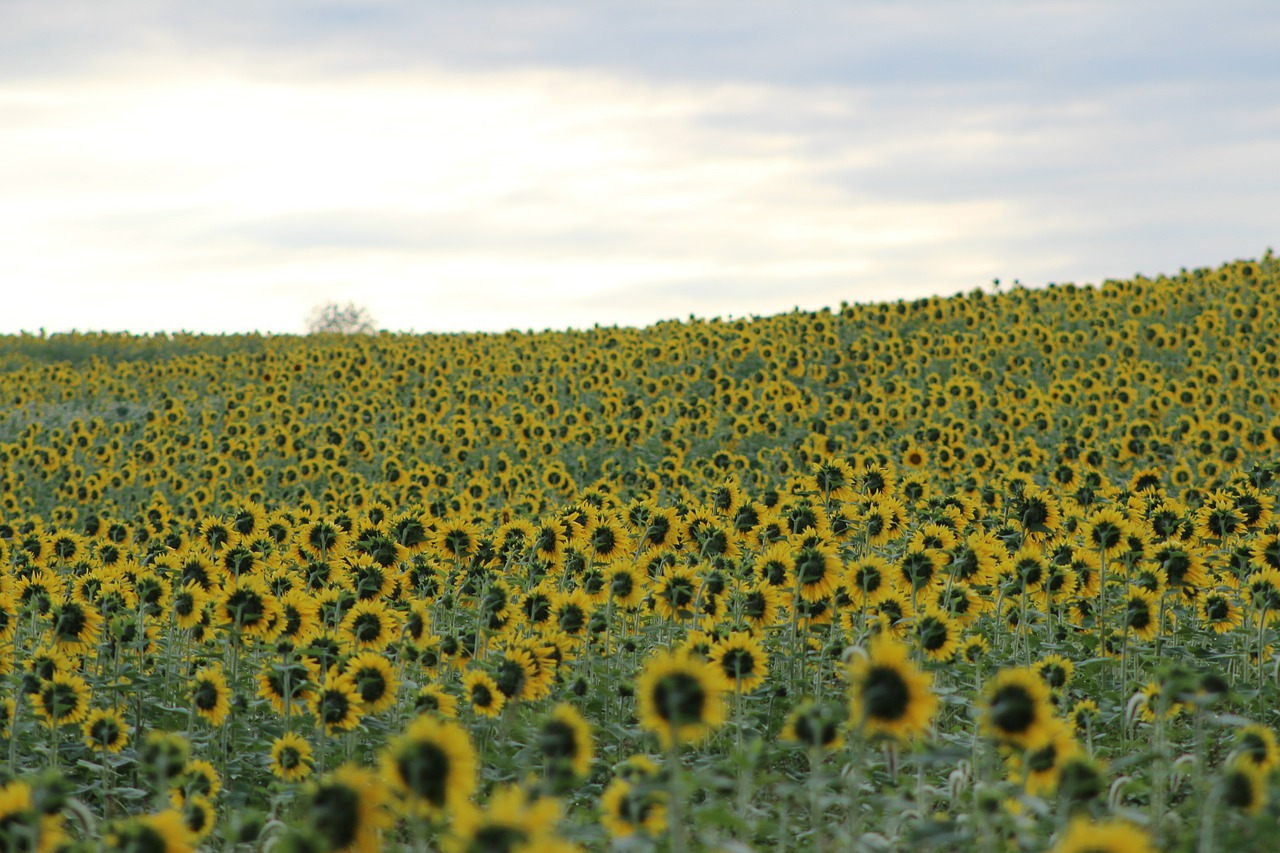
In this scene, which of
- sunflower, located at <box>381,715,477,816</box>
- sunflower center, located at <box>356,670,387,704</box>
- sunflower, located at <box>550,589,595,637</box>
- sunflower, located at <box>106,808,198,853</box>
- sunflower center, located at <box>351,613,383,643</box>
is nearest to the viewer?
sunflower, located at <box>381,715,477,816</box>

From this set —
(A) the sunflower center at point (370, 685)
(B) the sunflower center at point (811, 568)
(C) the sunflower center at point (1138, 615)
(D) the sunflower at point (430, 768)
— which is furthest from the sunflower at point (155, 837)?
(C) the sunflower center at point (1138, 615)

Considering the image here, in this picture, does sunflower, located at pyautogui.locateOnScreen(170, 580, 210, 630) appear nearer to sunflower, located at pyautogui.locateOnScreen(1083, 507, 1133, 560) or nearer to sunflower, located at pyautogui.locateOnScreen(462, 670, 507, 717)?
sunflower, located at pyautogui.locateOnScreen(462, 670, 507, 717)

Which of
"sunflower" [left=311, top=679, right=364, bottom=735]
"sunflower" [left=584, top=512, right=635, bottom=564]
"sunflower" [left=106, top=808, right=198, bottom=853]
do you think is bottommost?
"sunflower" [left=311, top=679, right=364, bottom=735]

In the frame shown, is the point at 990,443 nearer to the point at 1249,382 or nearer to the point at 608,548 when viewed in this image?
the point at 1249,382

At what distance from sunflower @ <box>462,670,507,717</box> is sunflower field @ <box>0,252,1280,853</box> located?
0.02 m

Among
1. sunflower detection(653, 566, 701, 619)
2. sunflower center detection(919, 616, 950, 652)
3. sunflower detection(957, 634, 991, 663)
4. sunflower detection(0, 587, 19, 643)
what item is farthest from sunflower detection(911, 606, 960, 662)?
sunflower detection(0, 587, 19, 643)

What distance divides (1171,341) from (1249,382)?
3.50 metres

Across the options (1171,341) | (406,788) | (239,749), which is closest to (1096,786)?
(406,788)

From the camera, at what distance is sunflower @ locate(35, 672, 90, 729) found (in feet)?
26.2

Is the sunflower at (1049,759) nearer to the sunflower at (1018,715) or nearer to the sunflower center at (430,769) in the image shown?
the sunflower at (1018,715)

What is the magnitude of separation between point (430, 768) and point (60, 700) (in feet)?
16.3

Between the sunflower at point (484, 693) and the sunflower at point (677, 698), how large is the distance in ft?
10.0

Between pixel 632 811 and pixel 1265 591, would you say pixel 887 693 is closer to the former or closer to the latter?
pixel 632 811

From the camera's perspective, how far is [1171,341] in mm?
29672
